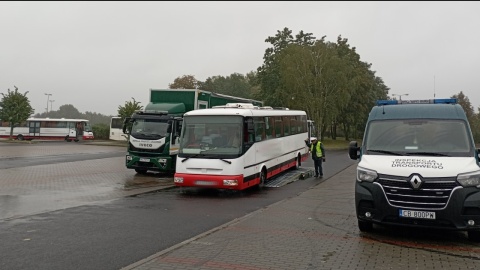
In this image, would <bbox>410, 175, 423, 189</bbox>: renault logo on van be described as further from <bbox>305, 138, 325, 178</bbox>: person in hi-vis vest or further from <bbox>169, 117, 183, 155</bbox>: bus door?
<bbox>169, 117, 183, 155</bbox>: bus door

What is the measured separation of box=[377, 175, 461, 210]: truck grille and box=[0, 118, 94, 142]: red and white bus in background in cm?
5277

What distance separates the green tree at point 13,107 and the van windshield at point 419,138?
1765 inches

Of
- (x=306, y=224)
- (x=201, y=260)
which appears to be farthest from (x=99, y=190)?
(x=201, y=260)

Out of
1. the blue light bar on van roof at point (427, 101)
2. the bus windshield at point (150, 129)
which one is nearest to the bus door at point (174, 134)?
the bus windshield at point (150, 129)

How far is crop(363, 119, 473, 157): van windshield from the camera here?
7652 millimetres

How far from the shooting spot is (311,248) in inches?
269

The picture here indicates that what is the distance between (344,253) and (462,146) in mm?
3063

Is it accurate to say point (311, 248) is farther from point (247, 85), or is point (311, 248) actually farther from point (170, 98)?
point (247, 85)

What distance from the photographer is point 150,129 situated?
17859mm

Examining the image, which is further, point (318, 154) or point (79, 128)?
point (79, 128)

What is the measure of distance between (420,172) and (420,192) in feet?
1.06

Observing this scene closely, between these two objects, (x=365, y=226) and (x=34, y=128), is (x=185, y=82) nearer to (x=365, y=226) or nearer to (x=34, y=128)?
(x=34, y=128)

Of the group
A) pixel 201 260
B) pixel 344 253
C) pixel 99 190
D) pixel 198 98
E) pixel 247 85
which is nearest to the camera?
pixel 201 260

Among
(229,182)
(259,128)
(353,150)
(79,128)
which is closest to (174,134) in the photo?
(259,128)
